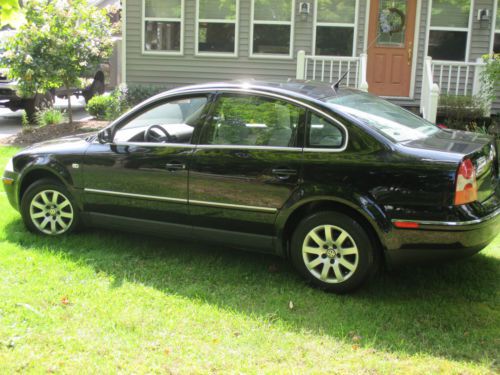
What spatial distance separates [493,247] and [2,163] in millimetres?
7139

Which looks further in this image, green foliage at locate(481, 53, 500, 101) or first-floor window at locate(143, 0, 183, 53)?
first-floor window at locate(143, 0, 183, 53)

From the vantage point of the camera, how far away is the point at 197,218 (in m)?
4.59

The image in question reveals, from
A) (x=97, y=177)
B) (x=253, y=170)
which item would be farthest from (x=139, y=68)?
(x=253, y=170)

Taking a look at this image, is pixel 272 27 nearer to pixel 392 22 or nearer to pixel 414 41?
pixel 392 22

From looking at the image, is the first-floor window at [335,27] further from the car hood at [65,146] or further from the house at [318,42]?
the car hood at [65,146]

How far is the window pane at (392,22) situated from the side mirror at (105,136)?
28.2 feet

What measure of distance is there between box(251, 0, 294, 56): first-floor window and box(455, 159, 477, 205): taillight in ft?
30.9

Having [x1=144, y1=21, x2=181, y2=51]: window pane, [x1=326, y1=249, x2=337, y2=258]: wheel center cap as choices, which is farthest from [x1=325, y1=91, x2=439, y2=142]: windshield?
[x1=144, y1=21, x2=181, y2=51]: window pane

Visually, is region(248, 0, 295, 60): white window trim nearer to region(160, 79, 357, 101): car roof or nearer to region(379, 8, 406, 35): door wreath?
region(379, 8, 406, 35): door wreath

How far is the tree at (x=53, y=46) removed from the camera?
450 inches

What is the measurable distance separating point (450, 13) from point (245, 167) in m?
9.61

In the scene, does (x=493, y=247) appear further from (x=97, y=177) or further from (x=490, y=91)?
(x=490, y=91)

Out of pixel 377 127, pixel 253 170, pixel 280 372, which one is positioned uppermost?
pixel 377 127

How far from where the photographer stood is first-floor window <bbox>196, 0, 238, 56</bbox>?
12984mm
